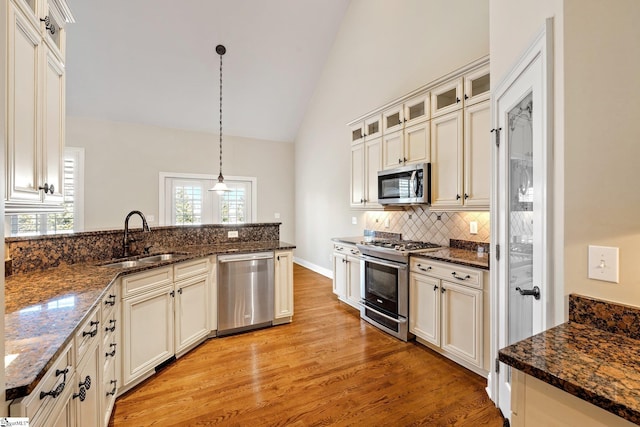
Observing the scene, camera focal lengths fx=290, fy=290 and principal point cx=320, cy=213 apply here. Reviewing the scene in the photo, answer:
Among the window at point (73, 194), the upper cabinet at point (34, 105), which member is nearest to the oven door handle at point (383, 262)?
the upper cabinet at point (34, 105)

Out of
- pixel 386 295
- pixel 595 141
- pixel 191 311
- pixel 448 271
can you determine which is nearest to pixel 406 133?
pixel 448 271

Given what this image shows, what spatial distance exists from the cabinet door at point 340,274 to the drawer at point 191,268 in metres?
1.81

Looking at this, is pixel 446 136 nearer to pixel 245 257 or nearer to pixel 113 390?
pixel 245 257

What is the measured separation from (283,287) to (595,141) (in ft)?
9.76

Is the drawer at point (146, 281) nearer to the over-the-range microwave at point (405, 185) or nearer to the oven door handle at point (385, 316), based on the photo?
the oven door handle at point (385, 316)

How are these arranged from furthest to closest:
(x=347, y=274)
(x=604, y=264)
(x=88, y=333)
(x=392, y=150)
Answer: (x=347, y=274) < (x=392, y=150) < (x=88, y=333) < (x=604, y=264)

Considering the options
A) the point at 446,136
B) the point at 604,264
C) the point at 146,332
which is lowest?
the point at 146,332

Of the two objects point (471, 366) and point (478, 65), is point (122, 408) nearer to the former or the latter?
point (471, 366)

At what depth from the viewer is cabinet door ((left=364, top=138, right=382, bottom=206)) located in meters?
3.69

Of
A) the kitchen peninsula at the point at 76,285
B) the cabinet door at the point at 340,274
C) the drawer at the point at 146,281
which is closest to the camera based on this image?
the kitchen peninsula at the point at 76,285

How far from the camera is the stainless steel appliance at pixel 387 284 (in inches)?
116

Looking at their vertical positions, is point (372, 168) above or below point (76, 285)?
above

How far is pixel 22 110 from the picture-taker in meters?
1.26

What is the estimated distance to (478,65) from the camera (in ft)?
8.11
